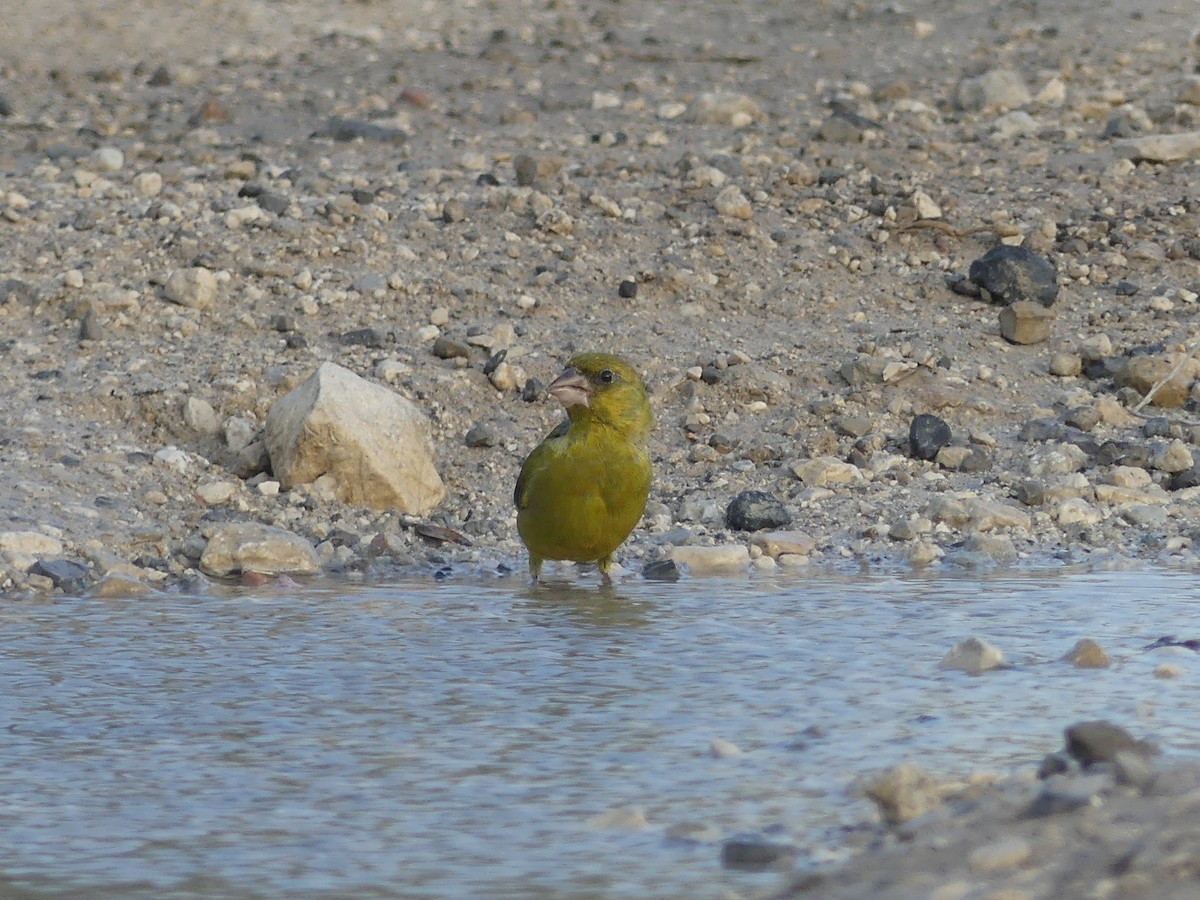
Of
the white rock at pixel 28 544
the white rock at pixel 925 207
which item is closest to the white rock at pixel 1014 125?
the white rock at pixel 925 207

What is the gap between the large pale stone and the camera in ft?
22.4

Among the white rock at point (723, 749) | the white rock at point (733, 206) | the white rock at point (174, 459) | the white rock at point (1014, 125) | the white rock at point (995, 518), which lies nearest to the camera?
the white rock at point (723, 749)

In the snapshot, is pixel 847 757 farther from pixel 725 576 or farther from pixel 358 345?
pixel 358 345

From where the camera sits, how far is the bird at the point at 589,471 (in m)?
6.07

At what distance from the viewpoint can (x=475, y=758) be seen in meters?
4.01

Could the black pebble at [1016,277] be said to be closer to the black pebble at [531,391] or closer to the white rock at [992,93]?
the black pebble at [531,391]

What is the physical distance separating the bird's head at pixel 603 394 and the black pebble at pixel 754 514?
0.58 metres

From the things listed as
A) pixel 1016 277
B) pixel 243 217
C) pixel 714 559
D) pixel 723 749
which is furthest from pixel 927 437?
pixel 723 749

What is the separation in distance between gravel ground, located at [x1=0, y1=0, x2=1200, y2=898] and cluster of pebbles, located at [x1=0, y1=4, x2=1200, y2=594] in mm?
18

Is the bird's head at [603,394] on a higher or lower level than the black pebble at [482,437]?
higher

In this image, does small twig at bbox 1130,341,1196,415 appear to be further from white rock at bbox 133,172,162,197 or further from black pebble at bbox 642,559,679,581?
white rock at bbox 133,172,162,197

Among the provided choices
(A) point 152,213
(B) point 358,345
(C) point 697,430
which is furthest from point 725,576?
(A) point 152,213

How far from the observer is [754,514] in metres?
6.74

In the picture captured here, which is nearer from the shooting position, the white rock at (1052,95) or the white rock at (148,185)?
the white rock at (148,185)
